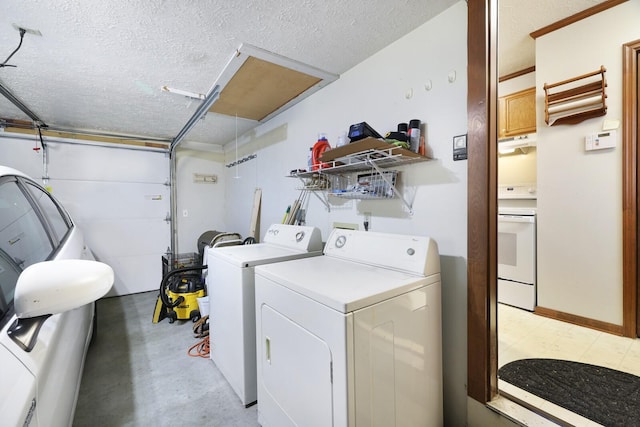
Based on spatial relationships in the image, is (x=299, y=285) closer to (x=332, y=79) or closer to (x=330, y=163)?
(x=330, y=163)

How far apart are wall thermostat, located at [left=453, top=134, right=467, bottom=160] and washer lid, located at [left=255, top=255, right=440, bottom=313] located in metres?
0.65

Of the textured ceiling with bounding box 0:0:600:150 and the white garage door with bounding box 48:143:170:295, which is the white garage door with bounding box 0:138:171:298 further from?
the textured ceiling with bounding box 0:0:600:150

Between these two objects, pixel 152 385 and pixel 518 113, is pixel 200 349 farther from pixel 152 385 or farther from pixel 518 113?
pixel 518 113

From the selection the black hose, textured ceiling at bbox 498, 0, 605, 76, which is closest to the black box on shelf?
textured ceiling at bbox 498, 0, 605, 76

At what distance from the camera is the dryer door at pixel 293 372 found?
1093mm

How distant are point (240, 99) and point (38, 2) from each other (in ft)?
4.86

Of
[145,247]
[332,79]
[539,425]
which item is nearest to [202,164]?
[145,247]

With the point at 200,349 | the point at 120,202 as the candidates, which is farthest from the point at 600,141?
the point at 120,202

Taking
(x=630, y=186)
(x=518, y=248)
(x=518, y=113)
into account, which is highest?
(x=518, y=113)

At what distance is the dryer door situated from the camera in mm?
1093

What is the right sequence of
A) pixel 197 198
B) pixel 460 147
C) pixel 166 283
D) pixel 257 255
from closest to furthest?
pixel 460 147 < pixel 257 255 < pixel 166 283 < pixel 197 198

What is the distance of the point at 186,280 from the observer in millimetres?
3100

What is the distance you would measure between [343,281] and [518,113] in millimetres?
3235

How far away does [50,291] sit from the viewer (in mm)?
710
